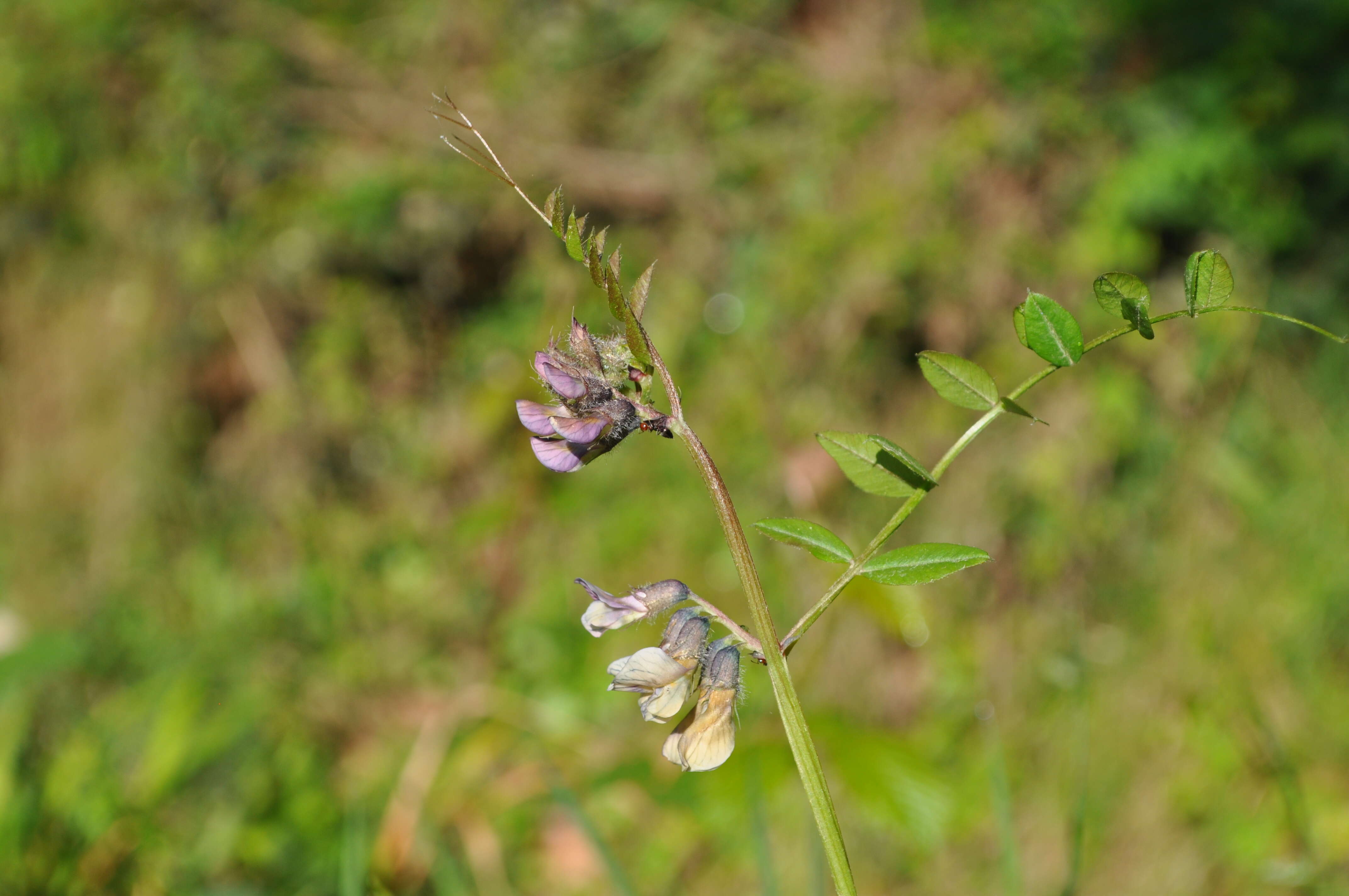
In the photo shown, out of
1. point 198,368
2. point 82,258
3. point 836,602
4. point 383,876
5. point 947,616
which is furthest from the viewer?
point 82,258

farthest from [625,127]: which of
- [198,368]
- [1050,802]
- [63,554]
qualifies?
[1050,802]

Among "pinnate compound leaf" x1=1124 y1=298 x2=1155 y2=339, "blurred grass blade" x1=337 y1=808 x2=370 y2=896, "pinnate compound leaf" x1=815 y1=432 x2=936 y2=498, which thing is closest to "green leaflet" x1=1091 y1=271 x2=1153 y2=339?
"pinnate compound leaf" x1=1124 y1=298 x2=1155 y2=339

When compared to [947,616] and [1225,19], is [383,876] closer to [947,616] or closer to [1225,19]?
[947,616]

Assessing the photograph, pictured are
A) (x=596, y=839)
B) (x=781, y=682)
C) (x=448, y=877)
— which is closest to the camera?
(x=781, y=682)

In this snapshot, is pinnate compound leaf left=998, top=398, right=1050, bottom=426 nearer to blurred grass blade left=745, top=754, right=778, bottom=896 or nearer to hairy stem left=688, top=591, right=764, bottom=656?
hairy stem left=688, top=591, right=764, bottom=656

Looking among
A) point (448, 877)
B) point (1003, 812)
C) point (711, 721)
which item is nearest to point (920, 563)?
point (711, 721)

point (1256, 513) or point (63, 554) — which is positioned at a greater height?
point (1256, 513)

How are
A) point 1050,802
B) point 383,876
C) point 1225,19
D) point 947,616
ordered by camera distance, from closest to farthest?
point 383,876 < point 1050,802 < point 947,616 < point 1225,19

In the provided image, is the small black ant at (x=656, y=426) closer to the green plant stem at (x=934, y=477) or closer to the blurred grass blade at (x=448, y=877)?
the green plant stem at (x=934, y=477)

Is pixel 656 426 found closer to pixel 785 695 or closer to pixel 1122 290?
pixel 785 695
